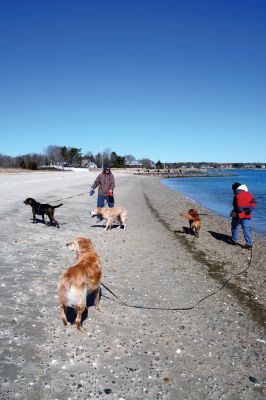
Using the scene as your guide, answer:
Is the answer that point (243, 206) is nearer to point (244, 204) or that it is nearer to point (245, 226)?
point (244, 204)

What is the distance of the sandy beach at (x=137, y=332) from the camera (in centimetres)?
368

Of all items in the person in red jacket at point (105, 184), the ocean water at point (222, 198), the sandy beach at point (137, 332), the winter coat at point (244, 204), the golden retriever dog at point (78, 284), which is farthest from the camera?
the ocean water at point (222, 198)

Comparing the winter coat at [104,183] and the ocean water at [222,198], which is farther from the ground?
the winter coat at [104,183]

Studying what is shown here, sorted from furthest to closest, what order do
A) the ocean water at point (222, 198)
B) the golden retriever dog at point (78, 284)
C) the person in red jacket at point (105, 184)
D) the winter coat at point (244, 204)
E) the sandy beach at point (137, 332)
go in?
1. the ocean water at point (222, 198)
2. the person in red jacket at point (105, 184)
3. the winter coat at point (244, 204)
4. the golden retriever dog at point (78, 284)
5. the sandy beach at point (137, 332)

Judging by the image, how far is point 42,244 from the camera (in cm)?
956

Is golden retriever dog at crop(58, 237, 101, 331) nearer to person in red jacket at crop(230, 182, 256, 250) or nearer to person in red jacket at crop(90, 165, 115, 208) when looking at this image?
person in red jacket at crop(230, 182, 256, 250)

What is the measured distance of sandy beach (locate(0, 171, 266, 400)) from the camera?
368 centimetres

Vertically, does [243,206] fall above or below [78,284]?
above

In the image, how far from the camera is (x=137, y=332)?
487 cm

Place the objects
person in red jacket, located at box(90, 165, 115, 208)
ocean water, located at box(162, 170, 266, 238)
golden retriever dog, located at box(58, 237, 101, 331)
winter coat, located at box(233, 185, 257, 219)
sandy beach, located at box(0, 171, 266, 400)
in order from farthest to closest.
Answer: ocean water, located at box(162, 170, 266, 238)
person in red jacket, located at box(90, 165, 115, 208)
winter coat, located at box(233, 185, 257, 219)
golden retriever dog, located at box(58, 237, 101, 331)
sandy beach, located at box(0, 171, 266, 400)

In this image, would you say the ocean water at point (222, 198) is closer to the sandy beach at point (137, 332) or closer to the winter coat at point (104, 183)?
the winter coat at point (104, 183)

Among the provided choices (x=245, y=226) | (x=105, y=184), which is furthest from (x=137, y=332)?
(x=105, y=184)

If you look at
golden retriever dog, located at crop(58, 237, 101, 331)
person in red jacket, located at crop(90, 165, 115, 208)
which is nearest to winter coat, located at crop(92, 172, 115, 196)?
person in red jacket, located at crop(90, 165, 115, 208)

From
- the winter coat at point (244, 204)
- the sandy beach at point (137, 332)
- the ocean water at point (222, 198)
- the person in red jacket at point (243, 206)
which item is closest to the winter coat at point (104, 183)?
the sandy beach at point (137, 332)
